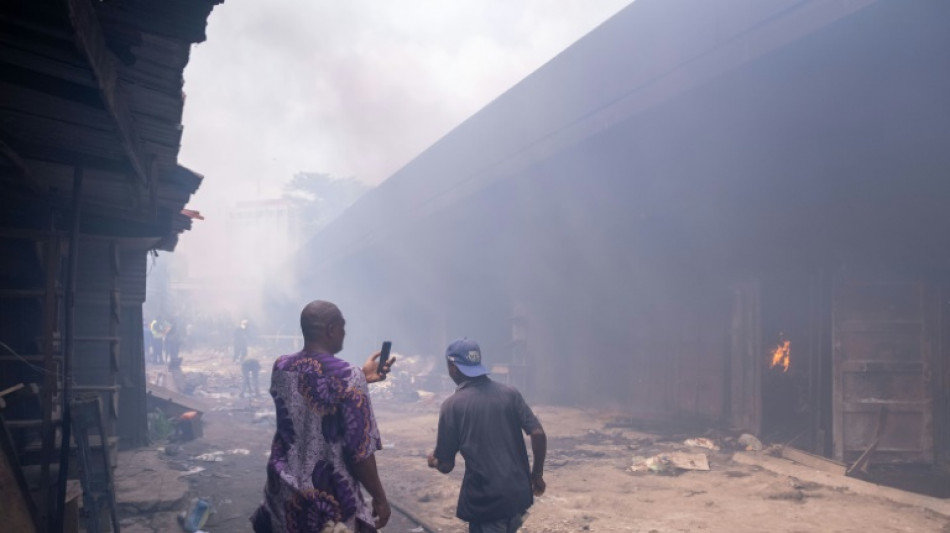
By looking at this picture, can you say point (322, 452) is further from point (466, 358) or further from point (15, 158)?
point (15, 158)

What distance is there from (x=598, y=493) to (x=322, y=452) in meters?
5.45

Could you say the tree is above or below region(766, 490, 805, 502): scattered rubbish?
above

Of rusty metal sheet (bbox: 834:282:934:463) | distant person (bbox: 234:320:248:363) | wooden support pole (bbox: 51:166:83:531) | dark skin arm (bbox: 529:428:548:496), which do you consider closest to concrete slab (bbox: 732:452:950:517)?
rusty metal sheet (bbox: 834:282:934:463)

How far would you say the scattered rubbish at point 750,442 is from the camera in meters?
9.49

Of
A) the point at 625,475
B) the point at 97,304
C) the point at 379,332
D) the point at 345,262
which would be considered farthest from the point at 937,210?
the point at 379,332

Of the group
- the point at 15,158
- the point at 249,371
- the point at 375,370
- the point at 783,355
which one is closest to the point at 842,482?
the point at 783,355

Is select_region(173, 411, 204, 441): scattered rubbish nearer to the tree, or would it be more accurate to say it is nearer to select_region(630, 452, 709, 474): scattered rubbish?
select_region(630, 452, 709, 474): scattered rubbish

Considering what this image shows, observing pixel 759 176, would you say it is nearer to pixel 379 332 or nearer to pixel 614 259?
pixel 614 259

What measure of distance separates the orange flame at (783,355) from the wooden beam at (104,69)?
925 centimetres

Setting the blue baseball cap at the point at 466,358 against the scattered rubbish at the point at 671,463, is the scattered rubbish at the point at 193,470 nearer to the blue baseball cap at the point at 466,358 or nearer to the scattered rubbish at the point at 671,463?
the scattered rubbish at the point at 671,463

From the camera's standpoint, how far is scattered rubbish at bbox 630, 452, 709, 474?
28.1 ft

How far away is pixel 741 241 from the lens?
1104 cm

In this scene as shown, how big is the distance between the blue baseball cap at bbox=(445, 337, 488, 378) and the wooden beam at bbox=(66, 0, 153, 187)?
7.57ft

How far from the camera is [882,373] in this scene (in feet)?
28.8
